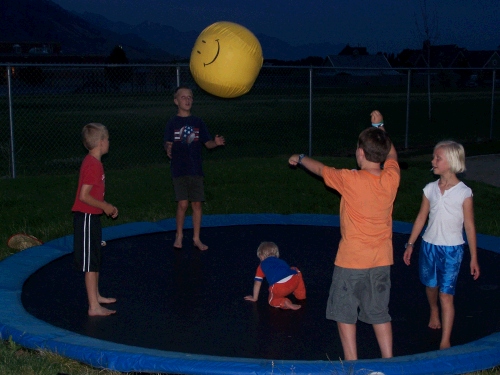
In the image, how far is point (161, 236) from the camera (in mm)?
6328

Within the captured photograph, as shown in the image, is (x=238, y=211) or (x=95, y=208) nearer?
(x=95, y=208)

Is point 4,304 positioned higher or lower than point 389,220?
lower

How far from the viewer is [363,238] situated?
316 cm

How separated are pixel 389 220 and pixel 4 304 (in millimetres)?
2496

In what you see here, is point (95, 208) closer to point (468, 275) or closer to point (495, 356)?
point (495, 356)

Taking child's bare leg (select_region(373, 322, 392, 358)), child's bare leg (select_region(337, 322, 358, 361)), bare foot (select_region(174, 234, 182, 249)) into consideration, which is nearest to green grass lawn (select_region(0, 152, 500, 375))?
bare foot (select_region(174, 234, 182, 249))

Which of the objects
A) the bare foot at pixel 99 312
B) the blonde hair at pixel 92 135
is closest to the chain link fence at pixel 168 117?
the blonde hair at pixel 92 135

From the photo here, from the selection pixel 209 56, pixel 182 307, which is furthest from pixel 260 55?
pixel 182 307

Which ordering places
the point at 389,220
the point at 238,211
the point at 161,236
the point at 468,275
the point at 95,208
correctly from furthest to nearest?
the point at 238,211, the point at 161,236, the point at 468,275, the point at 95,208, the point at 389,220

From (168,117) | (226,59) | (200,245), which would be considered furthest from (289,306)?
(168,117)

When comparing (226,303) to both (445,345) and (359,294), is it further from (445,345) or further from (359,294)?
(445,345)

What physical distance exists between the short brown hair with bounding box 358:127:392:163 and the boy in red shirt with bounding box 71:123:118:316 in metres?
1.63

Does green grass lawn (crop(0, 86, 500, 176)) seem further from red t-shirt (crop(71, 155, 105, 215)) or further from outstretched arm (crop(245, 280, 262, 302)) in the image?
red t-shirt (crop(71, 155, 105, 215))

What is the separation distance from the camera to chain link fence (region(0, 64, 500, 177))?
11.9 metres
